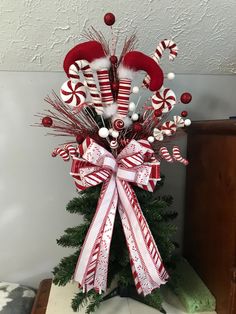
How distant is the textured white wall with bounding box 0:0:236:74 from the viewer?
811 mm

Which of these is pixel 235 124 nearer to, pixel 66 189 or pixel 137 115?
pixel 137 115

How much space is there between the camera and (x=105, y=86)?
2.18 feet

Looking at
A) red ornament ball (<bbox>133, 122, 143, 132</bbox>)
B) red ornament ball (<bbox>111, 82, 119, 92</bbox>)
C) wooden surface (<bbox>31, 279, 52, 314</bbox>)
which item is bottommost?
wooden surface (<bbox>31, 279, 52, 314</bbox>)

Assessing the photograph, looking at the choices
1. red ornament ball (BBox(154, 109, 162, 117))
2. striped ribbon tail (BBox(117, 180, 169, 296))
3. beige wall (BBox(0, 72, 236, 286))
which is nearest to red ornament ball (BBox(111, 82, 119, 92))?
red ornament ball (BBox(154, 109, 162, 117))

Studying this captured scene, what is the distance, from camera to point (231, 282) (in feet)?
2.48

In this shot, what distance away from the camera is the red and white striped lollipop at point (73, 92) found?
63 centimetres

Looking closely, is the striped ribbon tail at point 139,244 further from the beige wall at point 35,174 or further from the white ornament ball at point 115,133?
the beige wall at point 35,174

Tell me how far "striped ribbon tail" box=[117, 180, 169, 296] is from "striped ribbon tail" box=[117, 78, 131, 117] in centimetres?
17

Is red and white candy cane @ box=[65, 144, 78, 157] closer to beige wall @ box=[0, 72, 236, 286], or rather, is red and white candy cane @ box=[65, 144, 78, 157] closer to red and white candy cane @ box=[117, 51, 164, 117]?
red and white candy cane @ box=[117, 51, 164, 117]

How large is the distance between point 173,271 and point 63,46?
2.52 ft

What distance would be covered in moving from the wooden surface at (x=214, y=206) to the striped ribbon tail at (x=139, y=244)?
7.6 inches

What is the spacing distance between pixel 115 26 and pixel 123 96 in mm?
333

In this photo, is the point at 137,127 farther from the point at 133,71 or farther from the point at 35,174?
the point at 35,174

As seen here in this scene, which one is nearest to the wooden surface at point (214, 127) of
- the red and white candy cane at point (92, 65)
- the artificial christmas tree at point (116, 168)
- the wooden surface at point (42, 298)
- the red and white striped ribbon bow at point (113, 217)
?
the artificial christmas tree at point (116, 168)
